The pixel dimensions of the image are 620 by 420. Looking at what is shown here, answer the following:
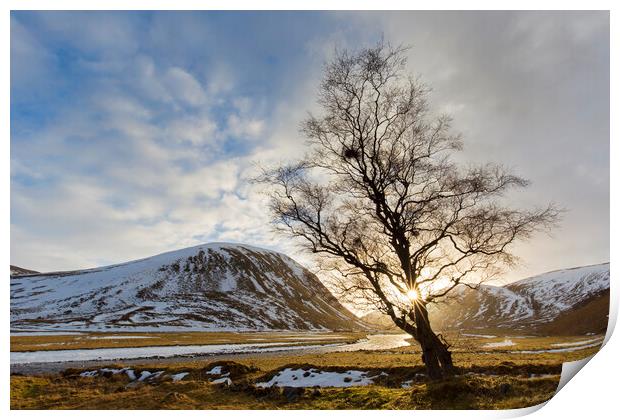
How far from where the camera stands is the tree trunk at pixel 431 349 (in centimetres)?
1600

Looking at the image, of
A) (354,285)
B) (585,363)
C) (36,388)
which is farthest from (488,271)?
(36,388)

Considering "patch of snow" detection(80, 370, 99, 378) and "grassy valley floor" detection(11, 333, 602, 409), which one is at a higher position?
"grassy valley floor" detection(11, 333, 602, 409)

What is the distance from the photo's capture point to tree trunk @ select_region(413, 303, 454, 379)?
1600 cm

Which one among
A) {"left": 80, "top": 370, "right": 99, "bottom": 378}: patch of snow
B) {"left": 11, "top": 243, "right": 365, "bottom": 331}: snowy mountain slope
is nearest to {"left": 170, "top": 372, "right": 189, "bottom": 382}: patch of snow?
{"left": 80, "top": 370, "right": 99, "bottom": 378}: patch of snow

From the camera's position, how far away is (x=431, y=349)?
645 inches

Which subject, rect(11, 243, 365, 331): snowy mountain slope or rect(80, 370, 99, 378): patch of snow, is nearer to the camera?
rect(80, 370, 99, 378): patch of snow

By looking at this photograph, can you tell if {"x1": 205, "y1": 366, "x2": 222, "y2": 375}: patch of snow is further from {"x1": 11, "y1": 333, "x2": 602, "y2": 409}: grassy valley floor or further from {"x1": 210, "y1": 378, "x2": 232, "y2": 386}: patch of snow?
{"x1": 210, "y1": 378, "x2": 232, "y2": 386}: patch of snow

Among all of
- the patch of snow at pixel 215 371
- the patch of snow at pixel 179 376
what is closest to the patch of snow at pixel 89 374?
the patch of snow at pixel 179 376

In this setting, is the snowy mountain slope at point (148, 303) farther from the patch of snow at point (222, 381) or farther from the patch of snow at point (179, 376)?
the patch of snow at point (222, 381)

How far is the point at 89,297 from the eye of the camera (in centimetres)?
15888

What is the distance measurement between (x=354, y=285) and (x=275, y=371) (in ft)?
29.2

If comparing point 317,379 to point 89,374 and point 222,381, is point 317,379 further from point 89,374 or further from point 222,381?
point 89,374

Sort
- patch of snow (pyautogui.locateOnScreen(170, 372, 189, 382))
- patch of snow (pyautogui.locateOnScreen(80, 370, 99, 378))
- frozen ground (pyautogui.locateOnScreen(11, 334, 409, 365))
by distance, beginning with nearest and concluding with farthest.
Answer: patch of snow (pyautogui.locateOnScreen(170, 372, 189, 382))
patch of snow (pyautogui.locateOnScreen(80, 370, 99, 378))
frozen ground (pyautogui.locateOnScreen(11, 334, 409, 365))
